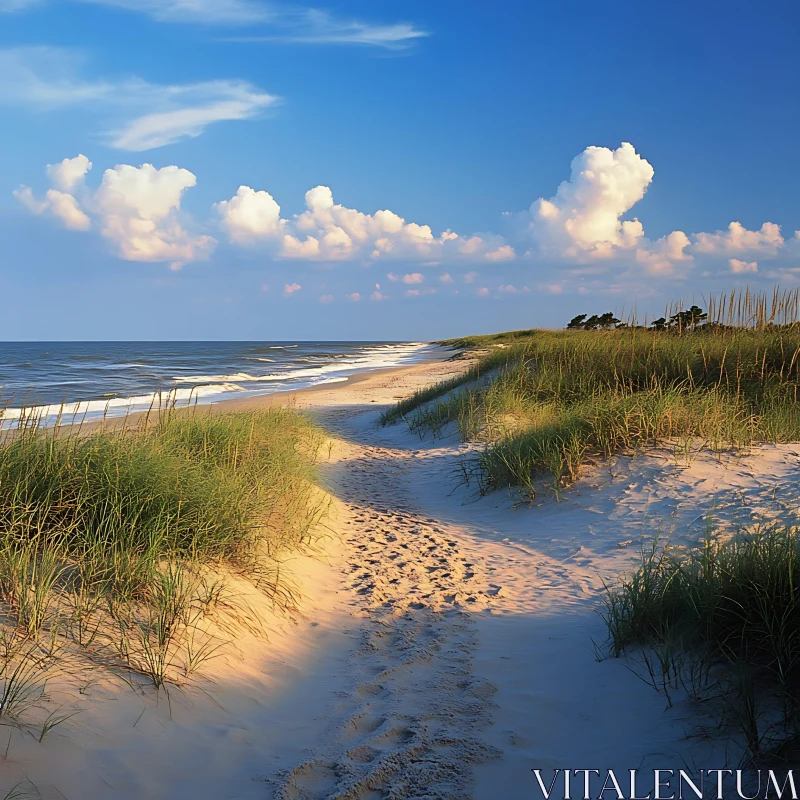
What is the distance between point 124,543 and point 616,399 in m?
6.75

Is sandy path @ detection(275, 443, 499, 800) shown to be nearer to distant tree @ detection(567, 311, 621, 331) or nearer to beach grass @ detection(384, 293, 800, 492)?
beach grass @ detection(384, 293, 800, 492)

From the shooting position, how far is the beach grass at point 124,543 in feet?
10.9

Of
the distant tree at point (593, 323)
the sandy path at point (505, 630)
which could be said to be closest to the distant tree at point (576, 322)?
the distant tree at point (593, 323)

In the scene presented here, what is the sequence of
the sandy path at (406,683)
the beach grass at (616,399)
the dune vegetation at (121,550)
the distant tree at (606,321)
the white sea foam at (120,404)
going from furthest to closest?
the distant tree at (606,321)
the white sea foam at (120,404)
the beach grass at (616,399)
the dune vegetation at (121,550)
the sandy path at (406,683)

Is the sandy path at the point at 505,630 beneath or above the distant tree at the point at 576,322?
beneath

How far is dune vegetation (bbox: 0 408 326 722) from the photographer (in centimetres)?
324

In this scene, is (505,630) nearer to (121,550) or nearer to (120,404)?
(121,550)

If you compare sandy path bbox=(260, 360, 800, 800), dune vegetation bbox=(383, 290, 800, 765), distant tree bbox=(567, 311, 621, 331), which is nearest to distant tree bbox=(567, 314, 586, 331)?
distant tree bbox=(567, 311, 621, 331)

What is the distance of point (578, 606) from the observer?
4688 millimetres

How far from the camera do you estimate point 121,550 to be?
3.96m

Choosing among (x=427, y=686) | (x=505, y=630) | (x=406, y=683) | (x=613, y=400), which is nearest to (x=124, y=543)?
(x=406, y=683)

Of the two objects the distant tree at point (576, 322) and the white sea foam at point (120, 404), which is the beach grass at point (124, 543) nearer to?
the white sea foam at point (120, 404)

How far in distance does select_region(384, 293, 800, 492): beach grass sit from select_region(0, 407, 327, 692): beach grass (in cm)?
329

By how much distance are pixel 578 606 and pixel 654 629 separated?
3.77 feet
